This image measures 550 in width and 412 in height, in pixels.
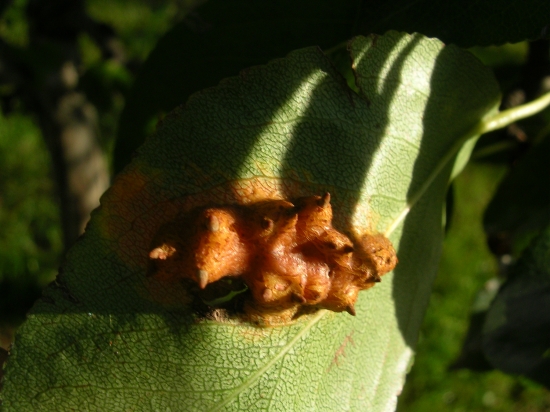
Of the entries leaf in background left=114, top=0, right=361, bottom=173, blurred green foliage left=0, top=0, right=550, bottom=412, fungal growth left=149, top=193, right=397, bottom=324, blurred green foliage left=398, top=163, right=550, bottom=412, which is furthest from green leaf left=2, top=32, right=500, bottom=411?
blurred green foliage left=398, top=163, right=550, bottom=412

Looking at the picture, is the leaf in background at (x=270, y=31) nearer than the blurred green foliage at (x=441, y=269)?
Yes

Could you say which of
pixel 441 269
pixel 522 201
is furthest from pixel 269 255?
pixel 441 269

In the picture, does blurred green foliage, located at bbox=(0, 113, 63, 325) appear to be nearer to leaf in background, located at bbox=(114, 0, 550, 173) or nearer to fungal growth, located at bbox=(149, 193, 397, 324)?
leaf in background, located at bbox=(114, 0, 550, 173)

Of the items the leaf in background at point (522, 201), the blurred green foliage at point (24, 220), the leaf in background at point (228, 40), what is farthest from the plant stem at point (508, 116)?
the blurred green foliage at point (24, 220)

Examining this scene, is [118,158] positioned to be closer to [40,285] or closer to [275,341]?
[275,341]

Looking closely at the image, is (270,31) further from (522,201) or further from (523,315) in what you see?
(522,201)

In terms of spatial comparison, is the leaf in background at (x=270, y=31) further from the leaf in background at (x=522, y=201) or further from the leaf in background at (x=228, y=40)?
the leaf in background at (x=522, y=201)

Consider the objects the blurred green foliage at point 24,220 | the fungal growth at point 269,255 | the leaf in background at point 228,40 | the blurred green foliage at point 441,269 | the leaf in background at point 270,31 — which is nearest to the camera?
the fungal growth at point 269,255

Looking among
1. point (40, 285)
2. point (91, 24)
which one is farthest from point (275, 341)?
point (40, 285)
